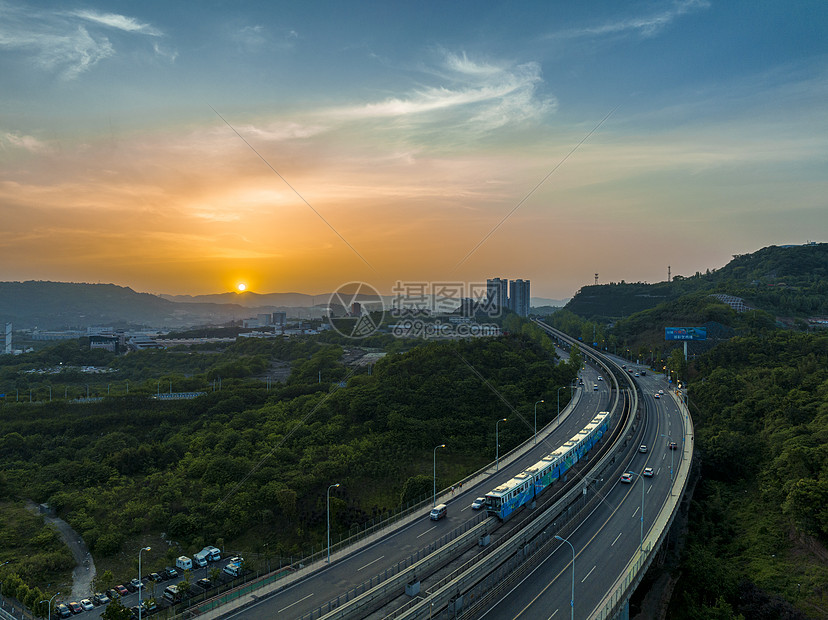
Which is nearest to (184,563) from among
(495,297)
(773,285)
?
(495,297)

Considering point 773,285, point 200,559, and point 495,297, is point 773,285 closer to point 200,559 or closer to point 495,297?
point 495,297

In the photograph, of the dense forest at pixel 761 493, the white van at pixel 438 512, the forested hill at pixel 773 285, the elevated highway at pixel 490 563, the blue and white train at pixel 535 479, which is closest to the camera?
the elevated highway at pixel 490 563

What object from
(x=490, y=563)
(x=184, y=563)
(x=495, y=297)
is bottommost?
(x=184, y=563)

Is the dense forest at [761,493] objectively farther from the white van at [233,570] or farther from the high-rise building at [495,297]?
the high-rise building at [495,297]

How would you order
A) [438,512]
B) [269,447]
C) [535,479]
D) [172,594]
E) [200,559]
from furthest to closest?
[269,447], [200,559], [535,479], [438,512], [172,594]

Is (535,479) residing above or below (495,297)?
below

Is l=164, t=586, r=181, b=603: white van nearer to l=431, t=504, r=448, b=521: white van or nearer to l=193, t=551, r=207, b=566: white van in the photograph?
l=193, t=551, r=207, b=566: white van

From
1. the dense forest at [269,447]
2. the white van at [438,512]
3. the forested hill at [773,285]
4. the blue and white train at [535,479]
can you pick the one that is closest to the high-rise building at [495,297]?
the forested hill at [773,285]
